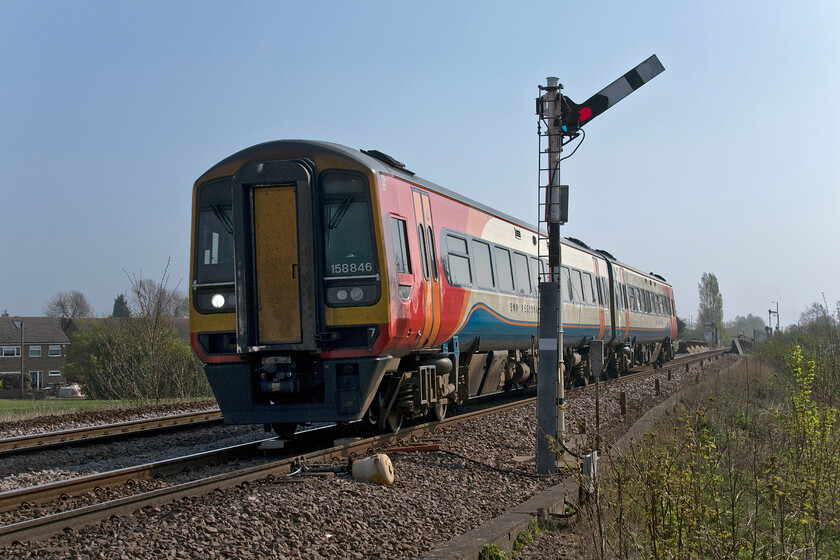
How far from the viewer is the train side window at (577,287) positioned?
1706cm

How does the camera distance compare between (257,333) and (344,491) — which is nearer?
(344,491)

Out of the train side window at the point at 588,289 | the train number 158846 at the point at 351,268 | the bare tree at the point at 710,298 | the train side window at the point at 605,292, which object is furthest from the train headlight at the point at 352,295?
the bare tree at the point at 710,298

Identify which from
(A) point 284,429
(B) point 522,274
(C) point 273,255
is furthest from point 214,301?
(B) point 522,274

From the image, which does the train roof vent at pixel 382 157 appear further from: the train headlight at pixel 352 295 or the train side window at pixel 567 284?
the train side window at pixel 567 284

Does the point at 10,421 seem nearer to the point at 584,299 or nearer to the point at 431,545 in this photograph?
the point at 431,545

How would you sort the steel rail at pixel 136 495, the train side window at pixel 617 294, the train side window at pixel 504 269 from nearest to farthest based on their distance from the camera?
the steel rail at pixel 136 495, the train side window at pixel 504 269, the train side window at pixel 617 294

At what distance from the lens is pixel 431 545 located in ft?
16.5

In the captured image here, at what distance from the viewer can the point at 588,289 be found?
18484mm

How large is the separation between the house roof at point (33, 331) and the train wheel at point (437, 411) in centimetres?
6639

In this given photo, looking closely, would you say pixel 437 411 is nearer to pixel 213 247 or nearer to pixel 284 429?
pixel 284 429

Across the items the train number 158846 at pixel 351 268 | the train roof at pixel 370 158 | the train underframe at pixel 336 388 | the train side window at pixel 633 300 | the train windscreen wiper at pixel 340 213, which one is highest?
the train roof at pixel 370 158

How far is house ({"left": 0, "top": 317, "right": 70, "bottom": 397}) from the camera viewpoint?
67.3m

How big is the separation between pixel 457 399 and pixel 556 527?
5.39 metres

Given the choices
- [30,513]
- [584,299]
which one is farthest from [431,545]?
[584,299]
